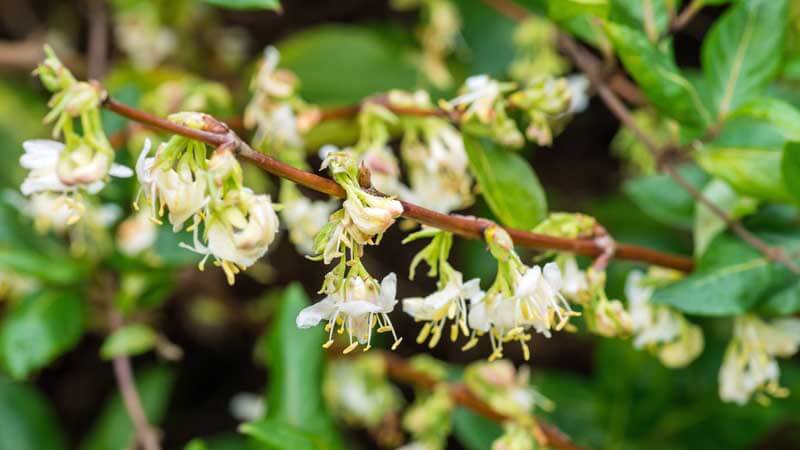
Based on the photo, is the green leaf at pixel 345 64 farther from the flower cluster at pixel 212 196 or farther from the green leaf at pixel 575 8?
the flower cluster at pixel 212 196

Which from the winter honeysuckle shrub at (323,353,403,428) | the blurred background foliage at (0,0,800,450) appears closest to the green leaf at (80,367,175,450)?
the blurred background foliage at (0,0,800,450)

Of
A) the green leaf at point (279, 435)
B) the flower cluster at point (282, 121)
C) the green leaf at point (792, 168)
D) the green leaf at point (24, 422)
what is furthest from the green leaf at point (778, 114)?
the green leaf at point (24, 422)

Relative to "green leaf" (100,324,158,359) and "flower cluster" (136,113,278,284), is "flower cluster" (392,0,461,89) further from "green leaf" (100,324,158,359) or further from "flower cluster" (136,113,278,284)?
"flower cluster" (136,113,278,284)

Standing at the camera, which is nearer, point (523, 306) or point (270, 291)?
point (523, 306)

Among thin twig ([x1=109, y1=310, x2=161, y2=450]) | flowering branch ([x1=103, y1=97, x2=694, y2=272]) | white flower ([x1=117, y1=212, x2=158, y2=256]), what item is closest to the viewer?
flowering branch ([x1=103, y1=97, x2=694, y2=272])

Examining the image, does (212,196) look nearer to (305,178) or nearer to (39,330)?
(305,178)

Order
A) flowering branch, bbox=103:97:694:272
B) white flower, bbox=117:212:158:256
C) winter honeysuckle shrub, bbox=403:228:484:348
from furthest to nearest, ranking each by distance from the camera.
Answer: white flower, bbox=117:212:158:256 → winter honeysuckle shrub, bbox=403:228:484:348 → flowering branch, bbox=103:97:694:272

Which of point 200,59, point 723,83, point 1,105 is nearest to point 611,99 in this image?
point 723,83

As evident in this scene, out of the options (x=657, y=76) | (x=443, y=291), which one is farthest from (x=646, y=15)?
(x=443, y=291)
